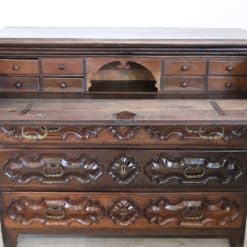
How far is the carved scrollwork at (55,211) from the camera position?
1390 mm

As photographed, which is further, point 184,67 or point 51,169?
point 184,67

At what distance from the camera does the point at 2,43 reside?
4.54 ft

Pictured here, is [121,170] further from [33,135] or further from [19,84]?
[19,84]

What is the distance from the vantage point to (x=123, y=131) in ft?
4.20

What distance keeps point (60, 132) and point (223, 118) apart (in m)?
0.62

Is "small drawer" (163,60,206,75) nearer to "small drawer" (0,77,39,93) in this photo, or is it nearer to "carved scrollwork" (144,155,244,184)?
"carved scrollwork" (144,155,244,184)

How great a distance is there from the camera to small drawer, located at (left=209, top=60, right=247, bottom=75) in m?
1.45

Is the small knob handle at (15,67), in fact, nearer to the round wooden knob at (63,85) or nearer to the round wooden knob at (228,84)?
the round wooden knob at (63,85)

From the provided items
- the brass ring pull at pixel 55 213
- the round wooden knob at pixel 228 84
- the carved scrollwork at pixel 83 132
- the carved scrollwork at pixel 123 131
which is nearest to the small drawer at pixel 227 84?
the round wooden knob at pixel 228 84

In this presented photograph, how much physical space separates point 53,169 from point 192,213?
0.61 metres

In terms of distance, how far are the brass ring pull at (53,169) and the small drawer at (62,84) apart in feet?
1.17

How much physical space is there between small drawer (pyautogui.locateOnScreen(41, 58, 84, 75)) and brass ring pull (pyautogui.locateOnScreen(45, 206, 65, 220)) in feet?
1.91
